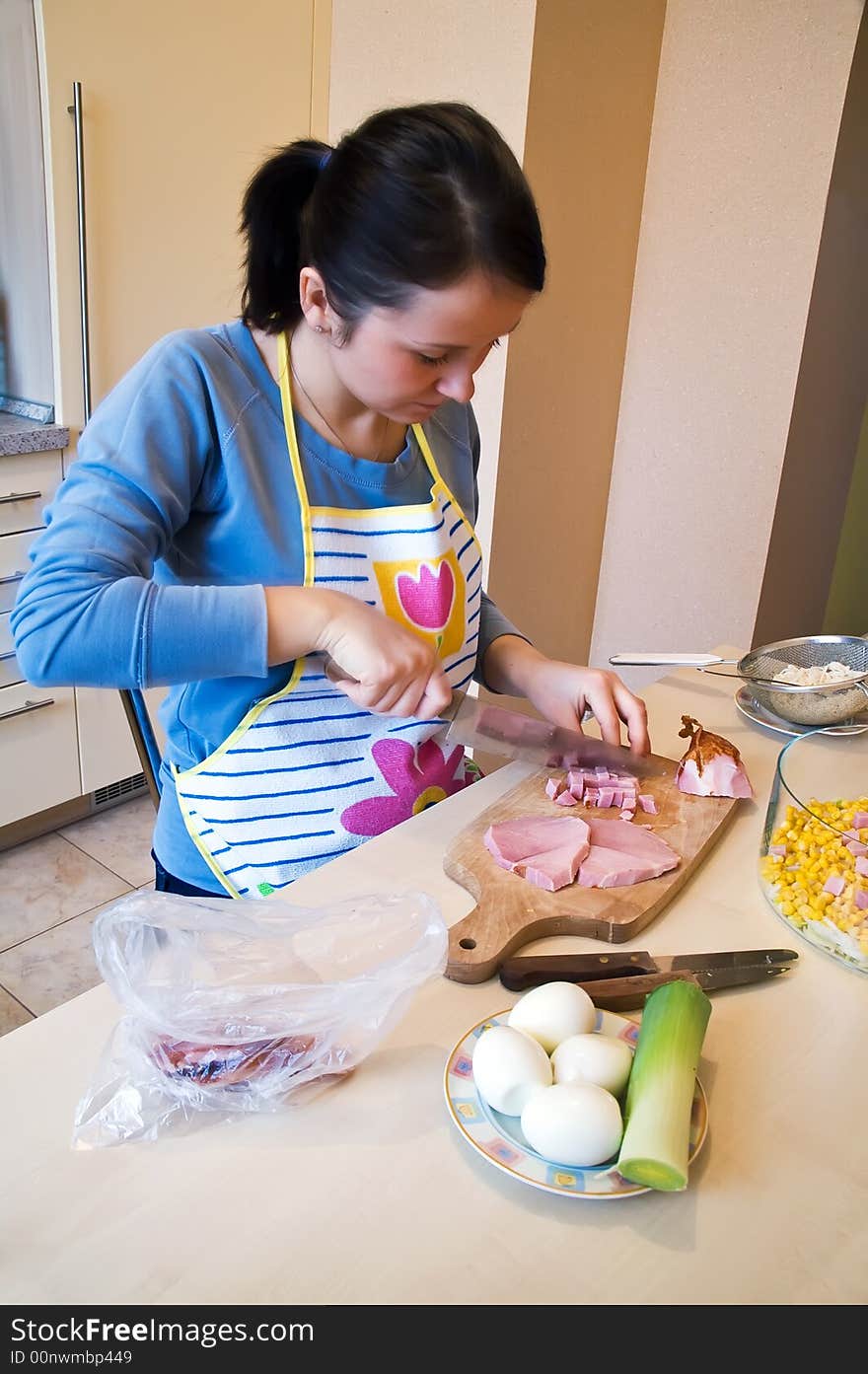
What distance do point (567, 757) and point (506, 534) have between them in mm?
1222

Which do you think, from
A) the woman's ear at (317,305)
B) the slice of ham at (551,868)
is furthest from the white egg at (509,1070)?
the woman's ear at (317,305)

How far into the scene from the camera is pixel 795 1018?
0.86m

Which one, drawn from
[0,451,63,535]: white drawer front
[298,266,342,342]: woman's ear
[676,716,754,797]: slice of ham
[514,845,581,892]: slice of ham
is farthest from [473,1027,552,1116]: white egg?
[0,451,63,535]: white drawer front

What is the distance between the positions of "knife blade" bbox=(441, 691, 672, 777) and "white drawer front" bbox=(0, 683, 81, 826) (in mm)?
1493

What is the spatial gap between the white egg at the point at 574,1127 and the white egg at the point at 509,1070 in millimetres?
18

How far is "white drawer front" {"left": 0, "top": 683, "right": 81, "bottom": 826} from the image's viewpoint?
2381 millimetres

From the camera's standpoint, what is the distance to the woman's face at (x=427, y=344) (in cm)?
95

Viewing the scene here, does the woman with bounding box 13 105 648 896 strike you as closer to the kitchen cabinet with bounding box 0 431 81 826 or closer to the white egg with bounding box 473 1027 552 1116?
the white egg with bounding box 473 1027 552 1116

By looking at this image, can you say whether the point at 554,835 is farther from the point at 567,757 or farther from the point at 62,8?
the point at 62,8

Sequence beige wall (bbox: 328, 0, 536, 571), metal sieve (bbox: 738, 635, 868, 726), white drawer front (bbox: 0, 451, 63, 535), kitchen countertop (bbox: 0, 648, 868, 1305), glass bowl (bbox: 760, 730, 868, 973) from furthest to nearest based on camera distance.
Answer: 1. white drawer front (bbox: 0, 451, 63, 535)
2. beige wall (bbox: 328, 0, 536, 571)
3. metal sieve (bbox: 738, 635, 868, 726)
4. glass bowl (bbox: 760, 730, 868, 973)
5. kitchen countertop (bbox: 0, 648, 868, 1305)

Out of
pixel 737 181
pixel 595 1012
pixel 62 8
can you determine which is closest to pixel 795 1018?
pixel 595 1012

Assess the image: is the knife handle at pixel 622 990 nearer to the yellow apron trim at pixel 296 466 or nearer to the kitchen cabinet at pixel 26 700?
the yellow apron trim at pixel 296 466

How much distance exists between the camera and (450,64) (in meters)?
2.11

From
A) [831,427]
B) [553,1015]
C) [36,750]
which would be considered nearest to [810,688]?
[553,1015]
